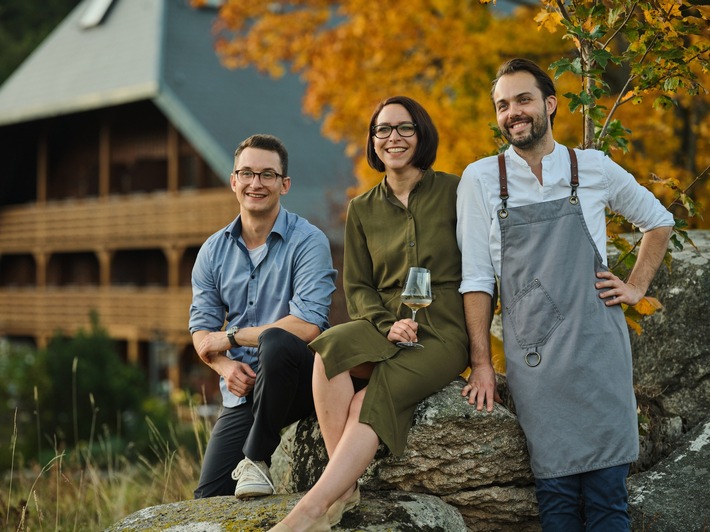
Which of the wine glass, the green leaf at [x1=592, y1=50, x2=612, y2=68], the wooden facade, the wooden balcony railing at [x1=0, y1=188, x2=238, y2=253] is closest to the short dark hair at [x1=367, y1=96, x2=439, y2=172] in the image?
the wine glass

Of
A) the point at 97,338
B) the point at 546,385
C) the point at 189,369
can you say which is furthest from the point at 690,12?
the point at 189,369

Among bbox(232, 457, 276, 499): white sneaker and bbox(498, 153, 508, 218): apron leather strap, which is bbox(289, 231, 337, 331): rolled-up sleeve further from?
bbox(498, 153, 508, 218): apron leather strap

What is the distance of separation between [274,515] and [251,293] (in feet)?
3.27

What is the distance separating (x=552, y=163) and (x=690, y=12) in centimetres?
154

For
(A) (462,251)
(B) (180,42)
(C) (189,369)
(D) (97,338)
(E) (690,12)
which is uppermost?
(B) (180,42)

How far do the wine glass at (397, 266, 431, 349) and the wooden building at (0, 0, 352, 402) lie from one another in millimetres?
12154

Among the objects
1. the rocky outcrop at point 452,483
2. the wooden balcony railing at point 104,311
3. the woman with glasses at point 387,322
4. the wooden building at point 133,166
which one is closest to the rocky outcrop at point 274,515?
the rocky outcrop at point 452,483

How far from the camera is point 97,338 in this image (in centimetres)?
1275

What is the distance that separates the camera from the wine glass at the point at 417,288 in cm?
329

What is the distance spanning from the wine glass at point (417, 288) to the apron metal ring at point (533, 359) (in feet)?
1.41

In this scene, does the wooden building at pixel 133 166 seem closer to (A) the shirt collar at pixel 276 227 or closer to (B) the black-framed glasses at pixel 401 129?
(A) the shirt collar at pixel 276 227

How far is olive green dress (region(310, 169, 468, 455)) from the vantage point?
10.8 feet

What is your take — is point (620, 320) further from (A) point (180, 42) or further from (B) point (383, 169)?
(A) point (180, 42)

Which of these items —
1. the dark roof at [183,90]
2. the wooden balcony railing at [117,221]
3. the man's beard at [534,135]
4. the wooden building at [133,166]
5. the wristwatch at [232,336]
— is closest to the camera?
the man's beard at [534,135]
